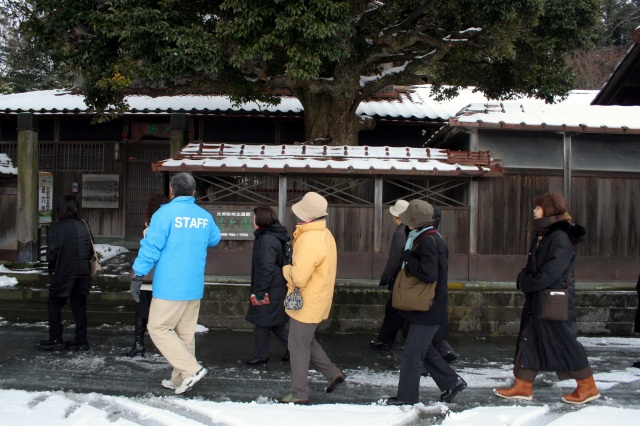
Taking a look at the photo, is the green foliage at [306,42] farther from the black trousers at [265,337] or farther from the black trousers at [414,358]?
the black trousers at [414,358]

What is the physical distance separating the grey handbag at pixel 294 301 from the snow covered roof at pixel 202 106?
8504 mm

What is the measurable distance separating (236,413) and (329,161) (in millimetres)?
4765

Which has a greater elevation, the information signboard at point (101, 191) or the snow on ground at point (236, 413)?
the information signboard at point (101, 191)

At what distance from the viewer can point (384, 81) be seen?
10.8 m

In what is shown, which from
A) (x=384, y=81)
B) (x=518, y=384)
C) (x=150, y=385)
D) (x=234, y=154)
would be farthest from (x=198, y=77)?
(x=518, y=384)

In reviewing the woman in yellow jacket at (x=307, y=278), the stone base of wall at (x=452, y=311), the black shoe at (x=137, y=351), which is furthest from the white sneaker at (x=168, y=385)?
the stone base of wall at (x=452, y=311)

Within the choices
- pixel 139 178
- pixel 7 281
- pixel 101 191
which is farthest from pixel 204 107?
pixel 7 281

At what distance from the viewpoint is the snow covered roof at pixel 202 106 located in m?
13.2

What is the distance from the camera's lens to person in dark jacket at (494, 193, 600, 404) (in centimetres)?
506

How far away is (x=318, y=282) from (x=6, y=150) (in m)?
12.6

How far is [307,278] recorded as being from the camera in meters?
4.85

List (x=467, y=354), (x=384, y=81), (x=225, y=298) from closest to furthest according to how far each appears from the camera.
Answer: (x=467, y=354)
(x=225, y=298)
(x=384, y=81)

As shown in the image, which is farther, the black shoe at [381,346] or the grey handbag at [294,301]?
the black shoe at [381,346]

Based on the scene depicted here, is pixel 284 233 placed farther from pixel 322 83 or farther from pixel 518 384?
pixel 322 83
